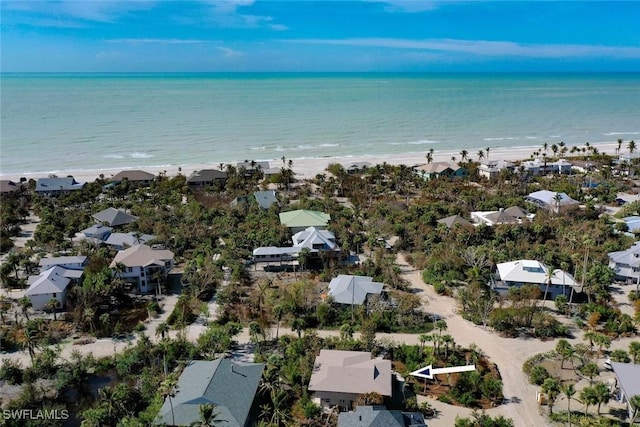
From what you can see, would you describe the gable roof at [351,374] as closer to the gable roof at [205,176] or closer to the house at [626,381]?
the house at [626,381]

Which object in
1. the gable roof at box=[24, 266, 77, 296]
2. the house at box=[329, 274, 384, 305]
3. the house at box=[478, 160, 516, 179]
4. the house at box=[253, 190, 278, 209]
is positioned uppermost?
the house at box=[478, 160, 516, 179]

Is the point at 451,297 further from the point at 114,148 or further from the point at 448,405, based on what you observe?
the point at 114,148

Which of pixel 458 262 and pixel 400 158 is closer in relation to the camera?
pixel 458 262

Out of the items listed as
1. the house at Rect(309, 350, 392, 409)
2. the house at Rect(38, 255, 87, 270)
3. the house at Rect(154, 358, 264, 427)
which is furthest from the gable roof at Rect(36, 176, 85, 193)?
the house at Rect(309, 350, 392, 409)

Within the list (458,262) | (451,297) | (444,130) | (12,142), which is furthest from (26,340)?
(444,130)

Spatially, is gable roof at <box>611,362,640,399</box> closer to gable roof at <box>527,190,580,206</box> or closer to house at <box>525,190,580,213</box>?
house at <box>525,190,580,213</box>

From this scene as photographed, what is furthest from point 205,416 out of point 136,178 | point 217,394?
point 136,178

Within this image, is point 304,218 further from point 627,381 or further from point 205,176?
point 627,381
